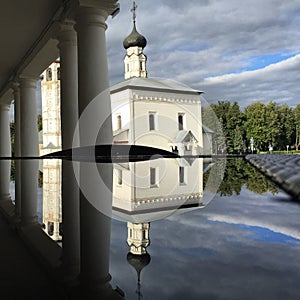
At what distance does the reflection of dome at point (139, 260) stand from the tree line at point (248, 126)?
40.1 metres

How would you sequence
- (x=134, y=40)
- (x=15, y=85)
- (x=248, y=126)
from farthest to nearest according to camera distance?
(x=248, y=126) → (x=134, y=40) → (x=15, y=85)

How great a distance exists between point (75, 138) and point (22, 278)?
632 cm

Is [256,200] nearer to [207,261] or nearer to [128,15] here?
[207,261]

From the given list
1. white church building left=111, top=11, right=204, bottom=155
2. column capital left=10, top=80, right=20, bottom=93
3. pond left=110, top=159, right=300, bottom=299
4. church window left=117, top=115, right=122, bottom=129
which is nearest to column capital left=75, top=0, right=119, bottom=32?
pond left=110, top=159, right=300, bottom=299

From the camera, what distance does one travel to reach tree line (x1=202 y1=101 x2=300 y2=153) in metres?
41.3

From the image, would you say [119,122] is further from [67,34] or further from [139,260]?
[139,260]

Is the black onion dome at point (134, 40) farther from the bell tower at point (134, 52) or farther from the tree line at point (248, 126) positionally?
the tree line at point (248, 126)

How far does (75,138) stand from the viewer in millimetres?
6684

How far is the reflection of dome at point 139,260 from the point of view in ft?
1.68

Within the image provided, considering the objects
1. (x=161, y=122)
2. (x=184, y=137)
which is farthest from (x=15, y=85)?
(x=184, y=137)

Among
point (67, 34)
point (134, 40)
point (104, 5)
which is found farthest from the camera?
point (134, 40)

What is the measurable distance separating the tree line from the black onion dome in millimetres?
11239

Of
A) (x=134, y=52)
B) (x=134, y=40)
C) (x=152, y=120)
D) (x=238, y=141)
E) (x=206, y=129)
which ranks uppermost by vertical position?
(x=134, y=40)

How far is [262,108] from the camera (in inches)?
1710
